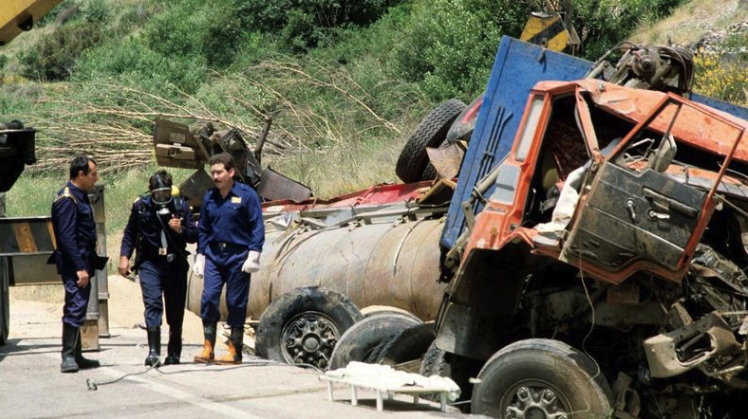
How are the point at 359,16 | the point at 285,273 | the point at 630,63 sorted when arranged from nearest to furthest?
the point at 630,63 < the point at 285,273 < the point at 359,16

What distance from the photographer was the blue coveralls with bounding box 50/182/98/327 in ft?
31.8

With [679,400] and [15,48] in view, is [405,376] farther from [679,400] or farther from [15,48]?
[15,48]

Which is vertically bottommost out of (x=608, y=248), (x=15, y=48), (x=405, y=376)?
(x=15, y=48)

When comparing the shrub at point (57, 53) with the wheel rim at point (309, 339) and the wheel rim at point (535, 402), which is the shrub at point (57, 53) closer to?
the wheel rim at point (309, 339)

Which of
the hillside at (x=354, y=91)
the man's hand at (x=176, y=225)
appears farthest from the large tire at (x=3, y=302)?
the hillside at (x=354, y=91)

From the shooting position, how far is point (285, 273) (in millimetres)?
13719

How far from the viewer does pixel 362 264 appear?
12.8 metres

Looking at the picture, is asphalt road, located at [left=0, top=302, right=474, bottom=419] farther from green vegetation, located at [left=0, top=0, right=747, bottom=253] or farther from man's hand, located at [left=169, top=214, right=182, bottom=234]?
green vegetation, located at [left=0, top=0, right=747, bottom=253]

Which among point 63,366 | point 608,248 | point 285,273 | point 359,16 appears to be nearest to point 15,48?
point 359,16

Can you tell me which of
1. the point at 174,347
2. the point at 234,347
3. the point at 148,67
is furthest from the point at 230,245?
the point at 148,67

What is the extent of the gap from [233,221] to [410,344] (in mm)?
1864

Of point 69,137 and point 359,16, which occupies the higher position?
point 359,16

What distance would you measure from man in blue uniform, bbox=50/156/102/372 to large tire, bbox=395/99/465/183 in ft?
15.0

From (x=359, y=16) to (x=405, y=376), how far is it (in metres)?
29.7
